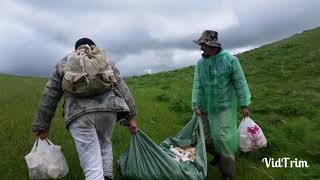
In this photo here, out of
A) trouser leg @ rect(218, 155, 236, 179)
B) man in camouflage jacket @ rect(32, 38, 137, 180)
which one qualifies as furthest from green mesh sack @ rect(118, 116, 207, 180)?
man in camouflage jacket @ rect(32, 38, 137, 180)

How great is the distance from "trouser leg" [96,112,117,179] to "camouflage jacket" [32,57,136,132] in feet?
0.31

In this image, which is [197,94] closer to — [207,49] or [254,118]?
[207,49]

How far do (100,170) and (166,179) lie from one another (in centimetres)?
100

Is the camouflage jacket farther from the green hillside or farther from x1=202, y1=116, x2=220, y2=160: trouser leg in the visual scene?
x1=202, y1=116, x2=220, y2=160: trouser leg

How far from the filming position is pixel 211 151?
789 centimetres

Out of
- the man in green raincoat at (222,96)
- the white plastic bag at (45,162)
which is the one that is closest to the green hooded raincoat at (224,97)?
the man in green raincoat at (222,96)

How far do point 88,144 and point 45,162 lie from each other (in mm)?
572

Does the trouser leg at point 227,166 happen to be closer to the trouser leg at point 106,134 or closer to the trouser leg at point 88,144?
the trouser leg at point 106,134

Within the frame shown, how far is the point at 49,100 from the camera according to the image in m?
6.29

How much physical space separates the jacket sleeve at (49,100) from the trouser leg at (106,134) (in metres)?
0.57

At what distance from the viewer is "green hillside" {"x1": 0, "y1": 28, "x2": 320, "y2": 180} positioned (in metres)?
8.20

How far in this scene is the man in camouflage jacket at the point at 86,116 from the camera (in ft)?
20.0

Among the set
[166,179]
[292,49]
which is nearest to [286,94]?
[166,179]

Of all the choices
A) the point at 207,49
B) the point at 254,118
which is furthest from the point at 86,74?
the point at 254,118
